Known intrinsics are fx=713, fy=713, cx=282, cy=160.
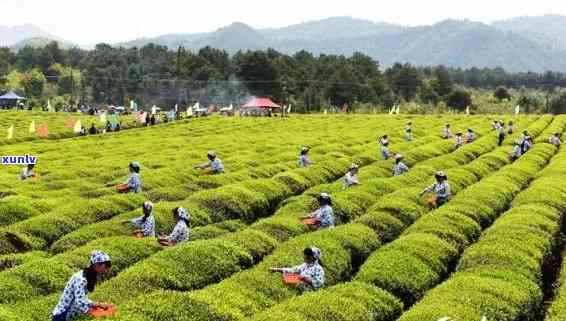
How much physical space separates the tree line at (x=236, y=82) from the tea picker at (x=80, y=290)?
108 meters

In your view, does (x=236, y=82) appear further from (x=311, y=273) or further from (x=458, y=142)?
(x=311, y=273)

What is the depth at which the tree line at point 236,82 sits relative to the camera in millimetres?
129000

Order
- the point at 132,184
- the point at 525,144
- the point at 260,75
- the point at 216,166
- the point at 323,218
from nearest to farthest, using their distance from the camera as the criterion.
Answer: the point at 323,218, the point at 132,184, the point at 216,166, the point at 525,144, the point at 260,75

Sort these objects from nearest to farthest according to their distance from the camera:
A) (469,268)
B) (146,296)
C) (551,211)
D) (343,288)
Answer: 1. (146,296)
2. (343,288)
3. (469,268)
4. (551,211)

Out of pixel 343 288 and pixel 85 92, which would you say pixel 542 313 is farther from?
pixel 85 92

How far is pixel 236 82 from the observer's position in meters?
133

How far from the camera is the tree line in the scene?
129 m

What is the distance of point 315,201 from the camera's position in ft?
93.6

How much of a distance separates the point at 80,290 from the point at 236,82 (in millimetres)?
121689

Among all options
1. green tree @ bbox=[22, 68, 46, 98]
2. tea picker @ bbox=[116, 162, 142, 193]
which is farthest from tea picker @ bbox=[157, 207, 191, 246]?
green tree @ bbox=[22, 68, 46, 98]

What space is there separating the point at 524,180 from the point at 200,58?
10917cm

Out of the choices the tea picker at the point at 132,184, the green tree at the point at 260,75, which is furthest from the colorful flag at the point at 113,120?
the green tree at the point at 260,75

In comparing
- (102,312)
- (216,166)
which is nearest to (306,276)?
(102,312)

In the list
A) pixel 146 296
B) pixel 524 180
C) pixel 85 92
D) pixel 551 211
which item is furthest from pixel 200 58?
pixel 146 296
